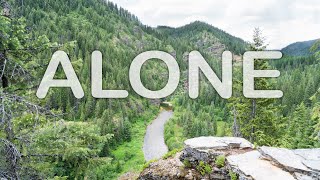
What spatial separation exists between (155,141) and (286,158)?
52.9 m

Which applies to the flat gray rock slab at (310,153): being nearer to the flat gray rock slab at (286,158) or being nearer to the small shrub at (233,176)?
the flat gray rock slab at (286,158)

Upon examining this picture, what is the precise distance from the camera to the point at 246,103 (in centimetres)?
1981

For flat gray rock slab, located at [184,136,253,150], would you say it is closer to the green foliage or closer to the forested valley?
the forested valley

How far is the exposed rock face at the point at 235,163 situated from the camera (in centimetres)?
905

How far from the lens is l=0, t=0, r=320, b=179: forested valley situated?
9.12 meters

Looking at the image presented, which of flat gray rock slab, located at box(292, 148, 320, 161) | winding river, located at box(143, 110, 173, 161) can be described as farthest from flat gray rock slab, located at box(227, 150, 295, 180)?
winding river, located at box(143, 110, 173, 161)

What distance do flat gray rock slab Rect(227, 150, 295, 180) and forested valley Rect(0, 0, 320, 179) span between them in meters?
2.29

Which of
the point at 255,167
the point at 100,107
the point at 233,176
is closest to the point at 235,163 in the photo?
the point at 233,176

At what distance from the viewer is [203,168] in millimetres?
11102

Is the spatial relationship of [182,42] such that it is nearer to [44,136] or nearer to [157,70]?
[157,70]

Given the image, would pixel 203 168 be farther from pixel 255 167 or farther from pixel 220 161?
pixel 255 167

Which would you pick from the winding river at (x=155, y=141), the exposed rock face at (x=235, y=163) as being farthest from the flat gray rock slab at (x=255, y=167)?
the winding river at (x=155, y=141)

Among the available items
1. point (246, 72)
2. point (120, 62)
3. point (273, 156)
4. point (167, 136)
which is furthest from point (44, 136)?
point (120, 62)

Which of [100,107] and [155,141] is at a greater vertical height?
[100,107]
